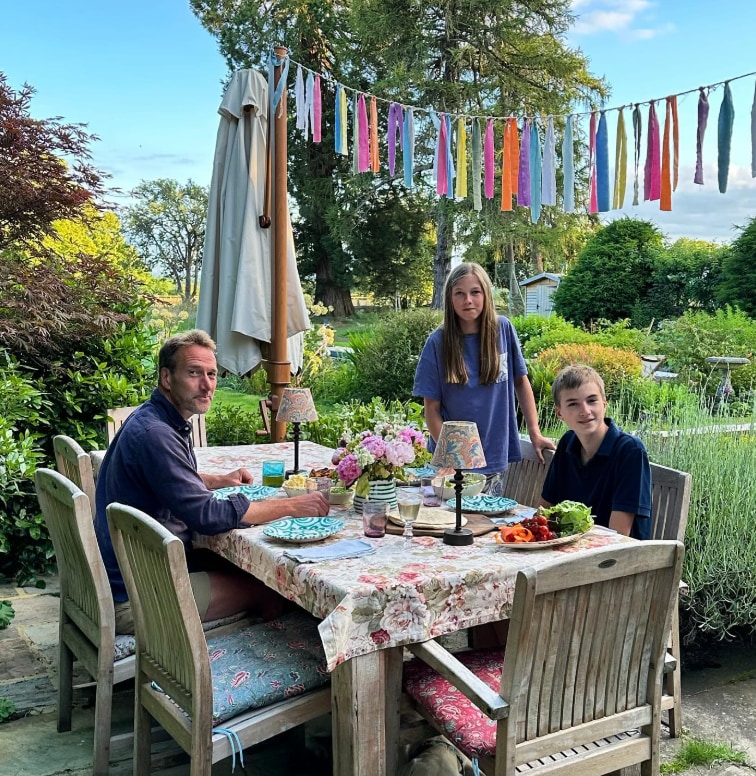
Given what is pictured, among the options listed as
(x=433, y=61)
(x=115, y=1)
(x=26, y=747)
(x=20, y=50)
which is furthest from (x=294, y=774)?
(x=115, y=1)

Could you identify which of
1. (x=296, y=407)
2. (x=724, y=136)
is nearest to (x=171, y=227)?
(x=724, y=136)

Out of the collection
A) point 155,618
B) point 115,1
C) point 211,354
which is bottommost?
point 155,618

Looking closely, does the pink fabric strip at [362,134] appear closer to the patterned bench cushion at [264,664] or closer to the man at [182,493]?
the man at [182,493]

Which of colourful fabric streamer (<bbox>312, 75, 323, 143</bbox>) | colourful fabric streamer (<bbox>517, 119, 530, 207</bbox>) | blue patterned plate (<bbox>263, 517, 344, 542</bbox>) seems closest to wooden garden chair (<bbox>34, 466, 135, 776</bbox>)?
blue patterned plate (<bbox>263, 517, 344, 542</bbox>)

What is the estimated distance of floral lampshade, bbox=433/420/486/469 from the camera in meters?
2.26

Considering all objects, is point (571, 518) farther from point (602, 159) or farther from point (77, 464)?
point (602, 159)

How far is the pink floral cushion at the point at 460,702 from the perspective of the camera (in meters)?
1.87

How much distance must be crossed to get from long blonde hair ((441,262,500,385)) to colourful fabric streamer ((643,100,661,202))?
6.45ft

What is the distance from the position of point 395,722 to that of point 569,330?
11.0 metres

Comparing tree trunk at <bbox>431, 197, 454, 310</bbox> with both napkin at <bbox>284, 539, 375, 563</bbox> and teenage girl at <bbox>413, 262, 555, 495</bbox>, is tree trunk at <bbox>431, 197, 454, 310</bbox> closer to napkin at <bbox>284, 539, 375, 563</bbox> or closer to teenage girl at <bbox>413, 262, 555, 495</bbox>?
teenage girl at <bbox>413, 262, 555, 495</bbox>

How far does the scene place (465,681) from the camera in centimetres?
179

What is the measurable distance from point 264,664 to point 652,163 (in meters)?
3.84

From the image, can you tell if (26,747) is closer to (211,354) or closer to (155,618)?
(155,618)

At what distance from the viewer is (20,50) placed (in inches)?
535
